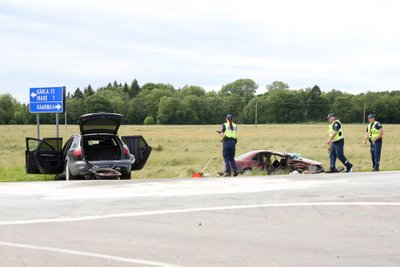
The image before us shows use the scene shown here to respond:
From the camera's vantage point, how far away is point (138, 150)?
14.9 metres

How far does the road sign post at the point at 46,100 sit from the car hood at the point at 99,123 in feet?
20.1

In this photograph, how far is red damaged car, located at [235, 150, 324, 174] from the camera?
16.4 meters

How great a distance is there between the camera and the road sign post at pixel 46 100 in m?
19.3

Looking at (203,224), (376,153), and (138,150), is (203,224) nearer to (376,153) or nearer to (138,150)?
(138,150)

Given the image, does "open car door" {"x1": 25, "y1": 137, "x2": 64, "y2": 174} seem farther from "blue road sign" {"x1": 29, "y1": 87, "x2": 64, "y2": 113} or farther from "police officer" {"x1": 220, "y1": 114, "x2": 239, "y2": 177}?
"blue road sign" {"x1": 29, "y1": 87, "x2": 64, "y2": 113}

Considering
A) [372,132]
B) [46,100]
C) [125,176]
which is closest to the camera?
[125,176]

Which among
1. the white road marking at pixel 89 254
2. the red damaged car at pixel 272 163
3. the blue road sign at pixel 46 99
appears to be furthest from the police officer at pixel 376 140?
the white road marking at pixel 89 254

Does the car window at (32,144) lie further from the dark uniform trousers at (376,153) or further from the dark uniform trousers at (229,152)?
the dark uniform trousers at (376,153)

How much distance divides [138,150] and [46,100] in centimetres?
622

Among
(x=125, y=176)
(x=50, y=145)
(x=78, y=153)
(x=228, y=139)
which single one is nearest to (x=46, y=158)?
(x=50, y=145)

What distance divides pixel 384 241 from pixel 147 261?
9.26 ft

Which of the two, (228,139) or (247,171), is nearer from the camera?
(228,139)

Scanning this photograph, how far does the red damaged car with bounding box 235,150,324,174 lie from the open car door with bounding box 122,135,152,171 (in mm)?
2990

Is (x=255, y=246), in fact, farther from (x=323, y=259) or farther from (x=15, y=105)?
(x=15, y=105)
